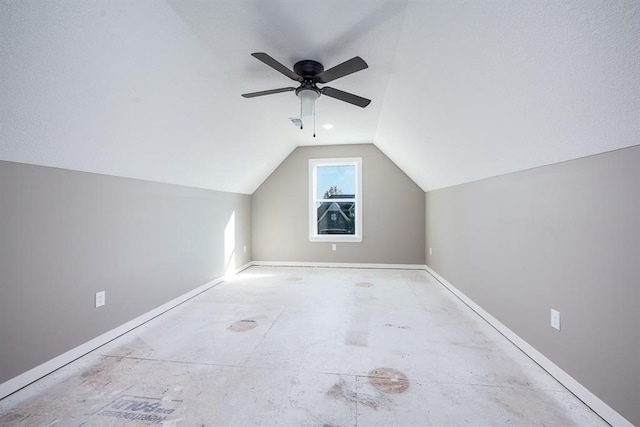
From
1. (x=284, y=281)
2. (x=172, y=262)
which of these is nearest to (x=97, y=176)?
(x=172, y=262)

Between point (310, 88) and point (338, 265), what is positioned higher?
point (310, 88)

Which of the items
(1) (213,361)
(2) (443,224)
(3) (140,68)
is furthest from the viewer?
(2) (443,224)

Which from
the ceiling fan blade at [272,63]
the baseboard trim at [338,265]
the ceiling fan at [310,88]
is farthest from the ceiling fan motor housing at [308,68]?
the baseboard trim at [338,265]

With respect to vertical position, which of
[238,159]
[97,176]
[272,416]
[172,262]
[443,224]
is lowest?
[272,416]

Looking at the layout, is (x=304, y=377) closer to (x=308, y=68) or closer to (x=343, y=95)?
(x=343, y=95)

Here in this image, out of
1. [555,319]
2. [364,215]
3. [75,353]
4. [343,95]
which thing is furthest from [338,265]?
[75,353]

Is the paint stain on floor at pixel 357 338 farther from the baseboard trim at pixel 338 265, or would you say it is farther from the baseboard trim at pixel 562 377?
the baseboard trim at pixel 338 265

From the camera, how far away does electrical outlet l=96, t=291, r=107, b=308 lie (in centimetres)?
233

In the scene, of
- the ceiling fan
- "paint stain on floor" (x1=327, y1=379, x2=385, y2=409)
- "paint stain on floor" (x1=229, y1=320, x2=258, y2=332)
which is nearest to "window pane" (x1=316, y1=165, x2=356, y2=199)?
the ceiling fan

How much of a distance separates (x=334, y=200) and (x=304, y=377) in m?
4.04

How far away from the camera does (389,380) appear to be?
189 cm

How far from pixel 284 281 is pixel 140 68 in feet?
11.1

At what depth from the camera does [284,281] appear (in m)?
4.47

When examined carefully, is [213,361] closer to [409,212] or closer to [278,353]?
[278,353]
